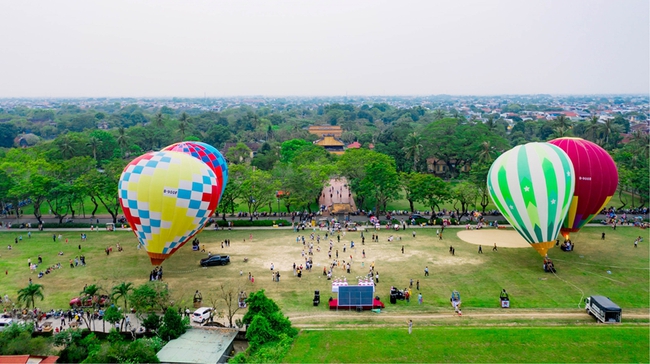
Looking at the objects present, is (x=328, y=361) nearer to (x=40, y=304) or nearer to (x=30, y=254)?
(x=40, y=304)

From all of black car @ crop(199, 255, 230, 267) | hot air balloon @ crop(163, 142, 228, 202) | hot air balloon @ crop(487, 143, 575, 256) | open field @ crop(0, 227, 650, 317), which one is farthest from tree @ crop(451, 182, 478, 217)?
black car @ crop(199, 255, 230, 267)

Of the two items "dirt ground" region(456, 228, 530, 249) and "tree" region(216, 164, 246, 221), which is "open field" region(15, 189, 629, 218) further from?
"dirt ground" region(456, 228, 530, 249)

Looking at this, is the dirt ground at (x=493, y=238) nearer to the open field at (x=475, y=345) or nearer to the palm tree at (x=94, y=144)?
the open field at (x=475, y=345)

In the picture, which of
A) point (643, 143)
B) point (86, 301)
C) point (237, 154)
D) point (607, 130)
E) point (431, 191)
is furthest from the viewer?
point (607, 130)

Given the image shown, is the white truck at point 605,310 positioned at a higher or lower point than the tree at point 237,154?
lower

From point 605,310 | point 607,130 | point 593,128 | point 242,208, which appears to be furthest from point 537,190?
point 593,128

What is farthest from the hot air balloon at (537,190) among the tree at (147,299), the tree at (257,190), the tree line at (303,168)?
the tree at (147,299)

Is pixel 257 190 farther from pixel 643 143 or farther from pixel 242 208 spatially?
pixel 643 143
